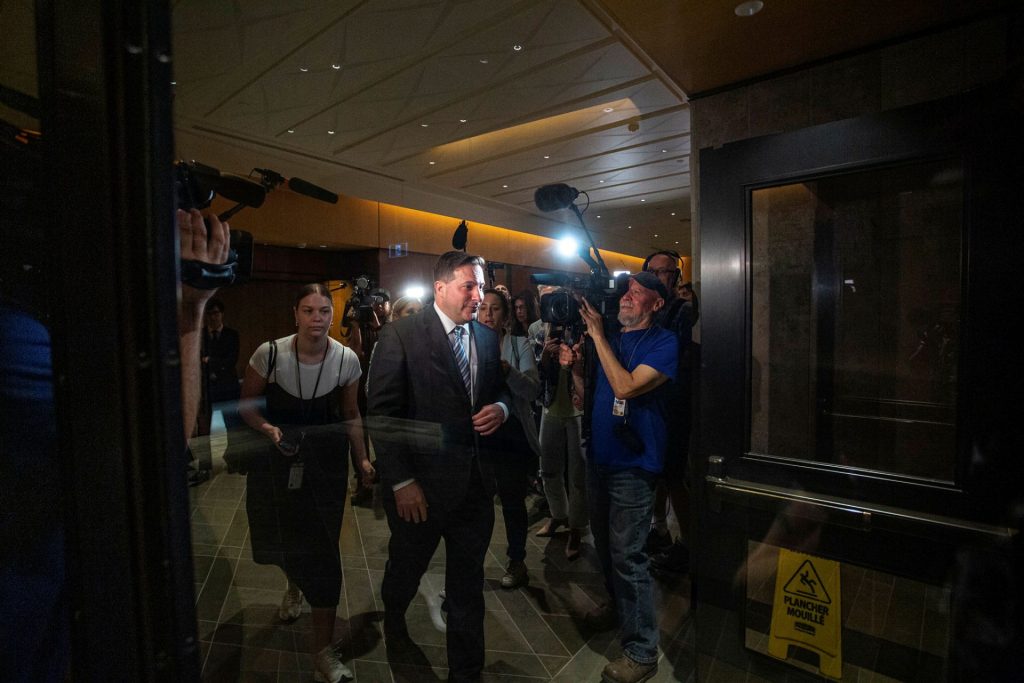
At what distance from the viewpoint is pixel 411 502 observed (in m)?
1.85

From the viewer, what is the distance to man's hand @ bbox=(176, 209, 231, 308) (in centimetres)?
66

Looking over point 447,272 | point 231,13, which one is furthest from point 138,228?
point 231,13

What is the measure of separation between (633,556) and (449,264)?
1403mm

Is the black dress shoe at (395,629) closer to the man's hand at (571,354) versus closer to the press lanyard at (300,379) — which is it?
the press lanyard at (300,379)

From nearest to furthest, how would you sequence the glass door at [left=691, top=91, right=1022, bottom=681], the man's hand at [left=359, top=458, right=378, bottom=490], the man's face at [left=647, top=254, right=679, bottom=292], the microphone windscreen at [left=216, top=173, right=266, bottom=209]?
the microphone windscreen at [left=216, top=173, right=266, bottom=209]
the glass door at [left=691, top=91, right=1022, bottom=681]
the man's face at [left=647, top=254, right=679, bottom=292]
the man's hand at [left=359, top=458, right=378, bottom=490]

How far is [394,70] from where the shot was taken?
282cm

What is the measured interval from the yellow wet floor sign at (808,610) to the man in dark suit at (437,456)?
106 centimetres

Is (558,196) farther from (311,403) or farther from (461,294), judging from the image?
(311,403)

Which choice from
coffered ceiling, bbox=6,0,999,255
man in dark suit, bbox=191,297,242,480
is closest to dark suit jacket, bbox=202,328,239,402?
man in dark suit, bbox=191,297,242,480

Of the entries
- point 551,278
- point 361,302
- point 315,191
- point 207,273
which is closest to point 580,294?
point 551,278

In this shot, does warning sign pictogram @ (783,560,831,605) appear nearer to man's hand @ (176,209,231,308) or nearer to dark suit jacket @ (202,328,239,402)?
man's hand @ (176,209,231,308)

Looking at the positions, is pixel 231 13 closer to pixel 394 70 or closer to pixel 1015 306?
pixel 394 70

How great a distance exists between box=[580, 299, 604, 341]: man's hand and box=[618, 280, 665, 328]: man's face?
123 mm

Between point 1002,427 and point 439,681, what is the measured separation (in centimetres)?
200
